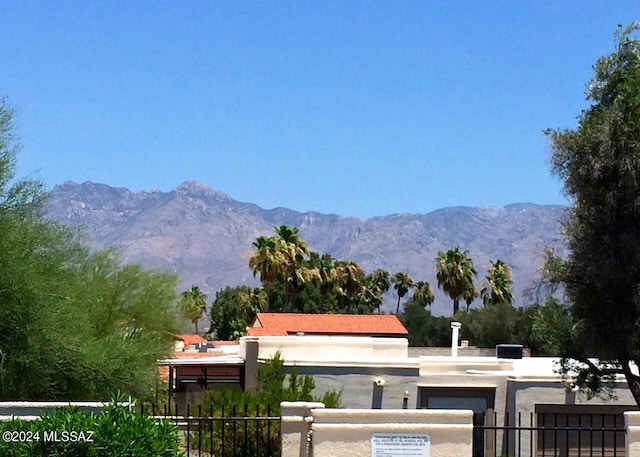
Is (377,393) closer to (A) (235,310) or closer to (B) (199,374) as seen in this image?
(B) (199,374)

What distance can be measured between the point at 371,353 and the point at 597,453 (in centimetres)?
706

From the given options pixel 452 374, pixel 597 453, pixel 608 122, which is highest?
pixel 608 122

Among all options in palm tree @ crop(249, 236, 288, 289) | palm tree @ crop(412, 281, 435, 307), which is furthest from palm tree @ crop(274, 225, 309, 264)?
palm tree @ crop(412, 281, 435, 307)

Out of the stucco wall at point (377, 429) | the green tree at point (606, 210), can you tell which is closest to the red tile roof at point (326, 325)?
the green tree at point (606, 210)

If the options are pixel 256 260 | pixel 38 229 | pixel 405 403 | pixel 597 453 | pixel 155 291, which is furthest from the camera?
pixel 256 260

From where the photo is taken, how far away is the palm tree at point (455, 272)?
3383 inches

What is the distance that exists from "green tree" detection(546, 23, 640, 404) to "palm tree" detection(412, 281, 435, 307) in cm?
7887

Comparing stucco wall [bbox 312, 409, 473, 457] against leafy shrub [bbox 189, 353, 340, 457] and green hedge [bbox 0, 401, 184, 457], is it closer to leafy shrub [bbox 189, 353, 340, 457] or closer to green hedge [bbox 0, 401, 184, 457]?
leafy shrub [bbox 189, 353, 340, 457]

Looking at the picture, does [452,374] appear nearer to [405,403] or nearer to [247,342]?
[405,403]

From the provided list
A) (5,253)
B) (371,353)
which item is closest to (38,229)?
(5,253)

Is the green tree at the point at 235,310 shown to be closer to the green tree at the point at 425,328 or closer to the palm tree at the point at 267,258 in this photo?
the palm tree at the point at 267,258

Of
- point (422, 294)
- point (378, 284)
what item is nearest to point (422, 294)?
point (422, 294)

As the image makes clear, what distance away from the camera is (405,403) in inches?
1093

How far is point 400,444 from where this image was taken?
48.0 ft
